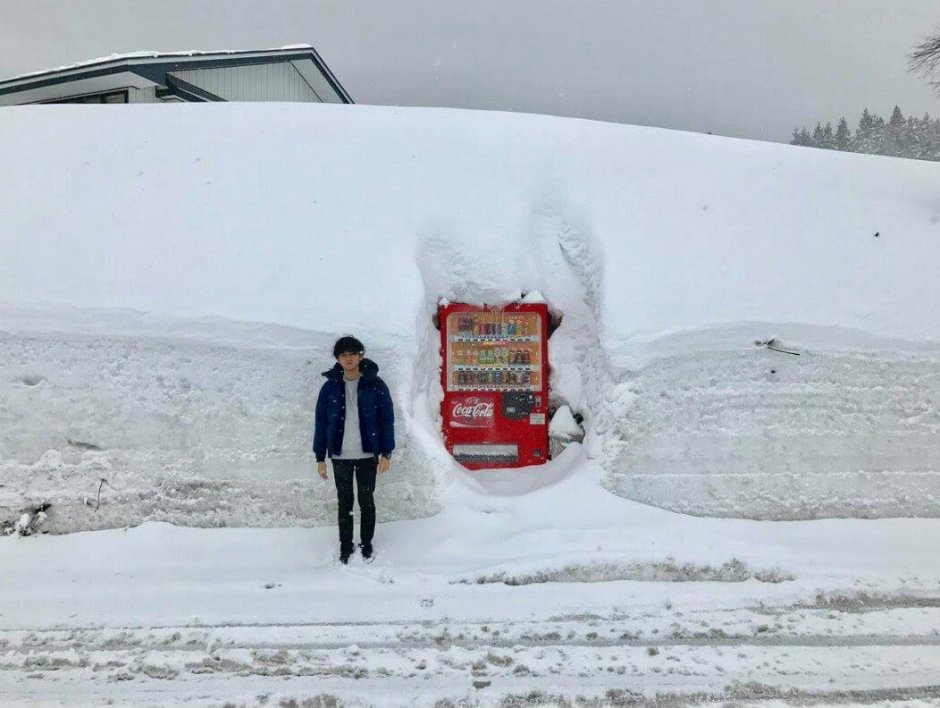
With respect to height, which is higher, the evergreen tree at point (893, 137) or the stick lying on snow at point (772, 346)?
the evergreen tree at point (893, 137)

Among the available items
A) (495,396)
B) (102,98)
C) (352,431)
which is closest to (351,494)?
(352,431)

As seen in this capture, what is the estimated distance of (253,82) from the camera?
553 inches

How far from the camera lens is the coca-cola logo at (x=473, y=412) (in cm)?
515

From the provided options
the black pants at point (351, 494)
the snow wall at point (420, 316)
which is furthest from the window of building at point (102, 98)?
the black pants at point (351, 494)

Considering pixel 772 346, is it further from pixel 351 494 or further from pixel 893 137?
pixel 893 137

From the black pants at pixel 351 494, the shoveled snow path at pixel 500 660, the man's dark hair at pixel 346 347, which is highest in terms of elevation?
the man's dark hair at pixel 346 347

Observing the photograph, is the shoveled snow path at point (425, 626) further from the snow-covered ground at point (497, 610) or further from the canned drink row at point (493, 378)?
the canned drink row at point (493, 378)

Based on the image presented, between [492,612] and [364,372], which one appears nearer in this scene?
[492,612]

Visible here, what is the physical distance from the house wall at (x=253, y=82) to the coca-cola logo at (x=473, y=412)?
35.2 ft

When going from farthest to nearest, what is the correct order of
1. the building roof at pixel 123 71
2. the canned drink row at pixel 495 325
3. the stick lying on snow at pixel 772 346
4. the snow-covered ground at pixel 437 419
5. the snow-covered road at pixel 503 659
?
the building roof at pixel 123 71, the canned drink row at pixel 495 325, the stick lying on snow at pixel 772 346, the snow-covered ground at pixel 437 419, the snow-covered road at pixel 503 659

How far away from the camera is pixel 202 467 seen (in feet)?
15.9

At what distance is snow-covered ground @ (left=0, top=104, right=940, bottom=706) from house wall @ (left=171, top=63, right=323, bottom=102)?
709cm

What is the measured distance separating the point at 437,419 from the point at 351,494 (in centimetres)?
112

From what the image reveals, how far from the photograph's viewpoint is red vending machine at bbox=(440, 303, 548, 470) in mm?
5156
